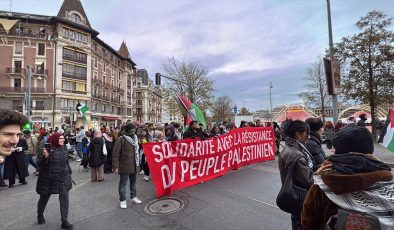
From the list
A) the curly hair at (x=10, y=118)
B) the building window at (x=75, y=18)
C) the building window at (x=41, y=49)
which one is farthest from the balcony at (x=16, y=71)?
the curly hair at (x=10, y=118)

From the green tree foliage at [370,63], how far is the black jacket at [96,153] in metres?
16.8

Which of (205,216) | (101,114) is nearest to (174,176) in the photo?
(205,216)

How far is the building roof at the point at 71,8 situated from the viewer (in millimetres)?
52375

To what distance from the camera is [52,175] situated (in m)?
4.77

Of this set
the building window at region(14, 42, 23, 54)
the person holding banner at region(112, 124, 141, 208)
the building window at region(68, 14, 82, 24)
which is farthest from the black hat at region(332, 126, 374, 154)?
the building window at region(68, 14, 82, 24)

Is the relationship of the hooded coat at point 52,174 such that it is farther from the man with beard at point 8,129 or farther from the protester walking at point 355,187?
the protester walking at point 355,187

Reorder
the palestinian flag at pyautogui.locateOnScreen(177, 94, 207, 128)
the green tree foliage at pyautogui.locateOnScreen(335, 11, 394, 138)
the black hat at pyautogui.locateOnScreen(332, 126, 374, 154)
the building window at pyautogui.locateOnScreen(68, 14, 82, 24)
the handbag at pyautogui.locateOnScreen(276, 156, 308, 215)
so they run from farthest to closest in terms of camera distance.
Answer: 1. the building window at pyautogui.locateOnScreen(68, 14, 82, 24)
2. the green tree foliage at pyautogui.locateOnScreen(335, 11, 394, 138)
3. the palestinian flag at pyautogui.locateOnScreen(177, 94, 207, 128)
4. the handbag at pyautogui.locateOnScreen(276, 156, 308, 215)
5. the black hat at pyautogui.locateOnScreen(332, 126, 374, 154)

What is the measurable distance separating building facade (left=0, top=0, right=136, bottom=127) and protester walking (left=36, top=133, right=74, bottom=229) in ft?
147

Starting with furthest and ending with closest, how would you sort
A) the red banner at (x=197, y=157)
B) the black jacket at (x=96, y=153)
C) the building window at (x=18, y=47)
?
the building window at (x=18, y=47), the black jacket at (x=96, y=153), the red banner at (x=197, y=157)

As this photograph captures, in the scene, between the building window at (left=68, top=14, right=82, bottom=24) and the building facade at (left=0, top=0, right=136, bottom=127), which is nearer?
the building facade at (left=0, top=0, right=136, bottom=127)

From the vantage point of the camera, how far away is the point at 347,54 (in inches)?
720

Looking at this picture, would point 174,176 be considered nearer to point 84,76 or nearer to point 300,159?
point 300,159

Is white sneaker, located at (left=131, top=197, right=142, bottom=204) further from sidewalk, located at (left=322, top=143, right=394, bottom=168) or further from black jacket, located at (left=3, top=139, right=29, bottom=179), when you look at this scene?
sidewalk, located at (left=322, top=143, right=394, bottom=168)

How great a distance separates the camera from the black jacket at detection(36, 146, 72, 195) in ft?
15.5
